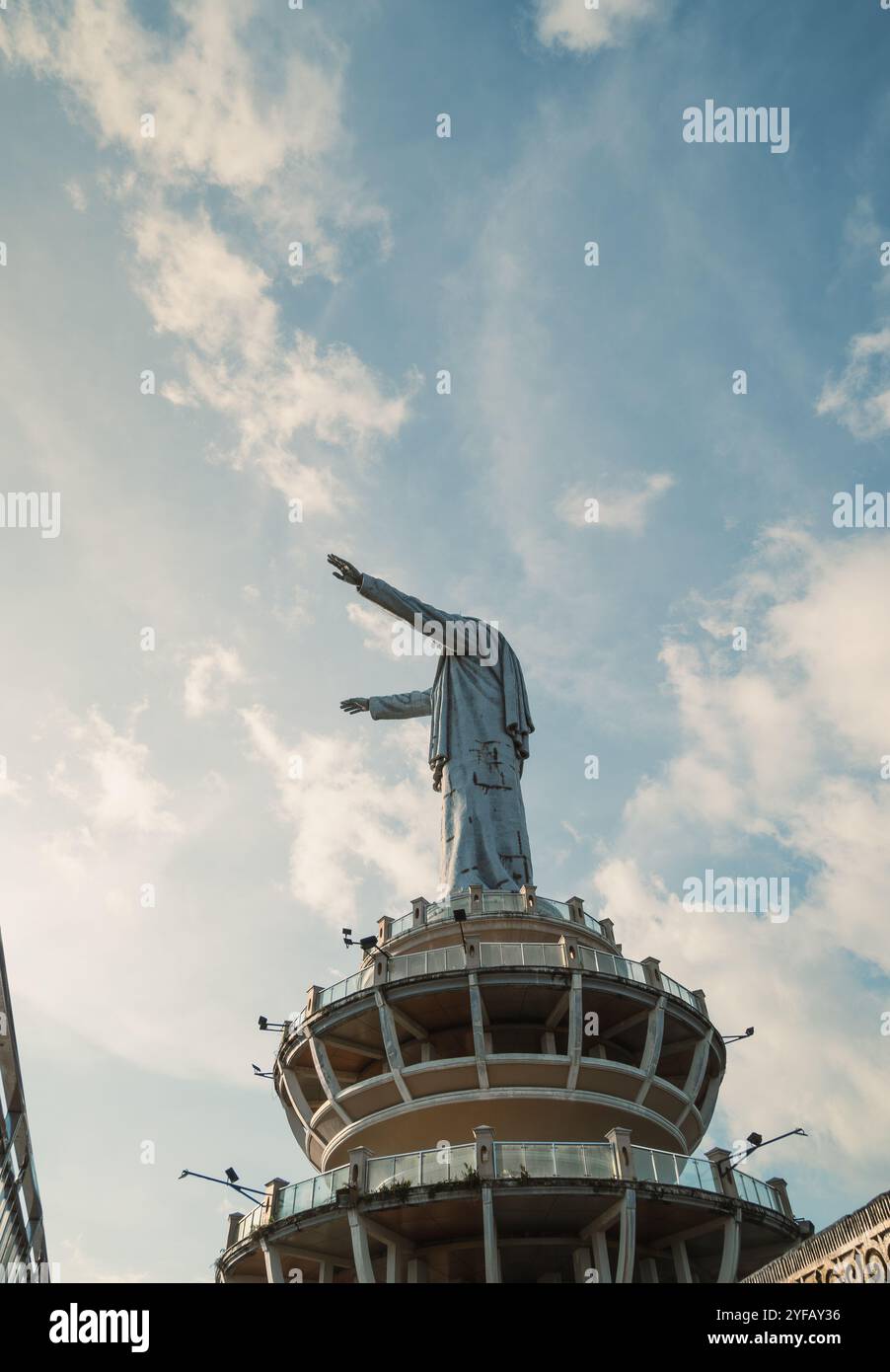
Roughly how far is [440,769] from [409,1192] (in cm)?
2235

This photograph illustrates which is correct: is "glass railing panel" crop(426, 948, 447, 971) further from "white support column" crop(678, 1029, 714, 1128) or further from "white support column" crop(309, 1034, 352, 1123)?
"white support column" crop(678, 1029, 714, 1128)

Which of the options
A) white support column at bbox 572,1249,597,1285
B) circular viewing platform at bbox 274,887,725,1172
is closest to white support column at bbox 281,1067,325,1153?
circular viewing platform at bbox 274,887,725,1172

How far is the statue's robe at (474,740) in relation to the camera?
Result: 41219 mm

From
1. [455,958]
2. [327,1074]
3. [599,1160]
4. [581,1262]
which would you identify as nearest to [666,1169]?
[599,1160]

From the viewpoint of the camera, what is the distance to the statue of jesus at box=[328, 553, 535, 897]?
135ft

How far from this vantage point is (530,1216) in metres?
25.7

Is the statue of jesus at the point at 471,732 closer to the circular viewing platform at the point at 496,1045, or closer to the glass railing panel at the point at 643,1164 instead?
the circular viewing platform at the point at 496,1045

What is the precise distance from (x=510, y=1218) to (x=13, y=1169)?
15499mm

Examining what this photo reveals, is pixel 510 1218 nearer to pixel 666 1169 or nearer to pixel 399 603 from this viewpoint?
pixel 666 1169

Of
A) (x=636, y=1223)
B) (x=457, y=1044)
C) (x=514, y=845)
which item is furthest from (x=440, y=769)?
(x=636, y=1223)
